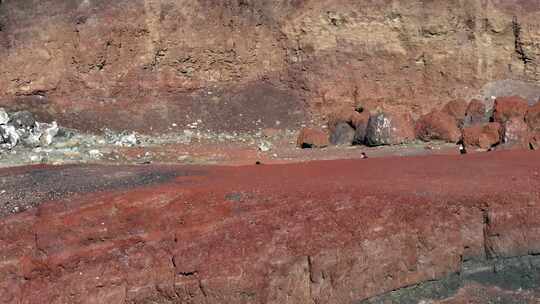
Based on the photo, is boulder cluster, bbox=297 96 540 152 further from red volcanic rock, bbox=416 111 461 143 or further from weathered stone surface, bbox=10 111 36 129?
weathered stone surface, bbox=10 111 36 129

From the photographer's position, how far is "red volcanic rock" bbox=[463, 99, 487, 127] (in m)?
18.1

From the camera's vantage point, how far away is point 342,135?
702 inches

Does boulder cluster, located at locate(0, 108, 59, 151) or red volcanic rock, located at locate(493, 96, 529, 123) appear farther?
red volcanic rock, located at locate(493, 96, 529, 123)

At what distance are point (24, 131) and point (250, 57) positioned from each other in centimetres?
577

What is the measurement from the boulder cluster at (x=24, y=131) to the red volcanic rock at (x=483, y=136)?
9.03 m

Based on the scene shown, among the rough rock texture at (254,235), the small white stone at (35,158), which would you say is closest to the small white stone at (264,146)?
the small white stone at (35,158)

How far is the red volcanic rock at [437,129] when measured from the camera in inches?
687

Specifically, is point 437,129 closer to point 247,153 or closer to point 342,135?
point 342,135

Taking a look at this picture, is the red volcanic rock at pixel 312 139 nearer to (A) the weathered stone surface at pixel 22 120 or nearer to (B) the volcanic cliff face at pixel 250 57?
(B) the volcanic cliff face at pixel 250 57

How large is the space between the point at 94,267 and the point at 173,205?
1.35 meters

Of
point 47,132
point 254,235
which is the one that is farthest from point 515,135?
point 47,132

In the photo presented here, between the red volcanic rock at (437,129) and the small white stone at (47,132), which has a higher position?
the small white stone at (47,132)

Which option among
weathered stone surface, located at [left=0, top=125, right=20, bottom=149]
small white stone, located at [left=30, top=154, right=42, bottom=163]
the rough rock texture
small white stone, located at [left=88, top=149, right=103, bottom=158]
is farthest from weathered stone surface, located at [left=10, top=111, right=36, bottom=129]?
the rough rock texture

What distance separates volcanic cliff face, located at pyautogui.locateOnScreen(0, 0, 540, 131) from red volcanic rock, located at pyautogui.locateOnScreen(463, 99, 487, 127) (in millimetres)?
1218
